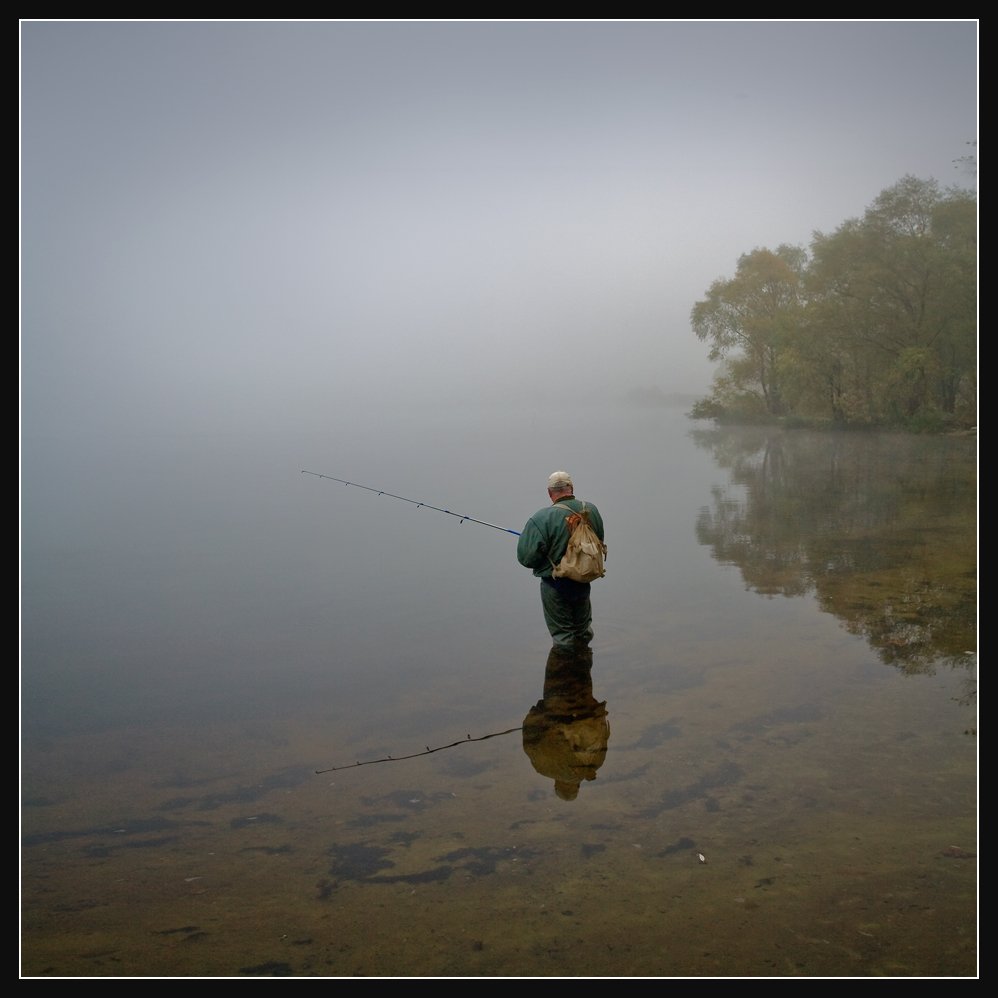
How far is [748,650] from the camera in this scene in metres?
10.3

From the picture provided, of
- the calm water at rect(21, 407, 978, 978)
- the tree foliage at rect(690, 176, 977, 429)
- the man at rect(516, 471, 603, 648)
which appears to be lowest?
the calm water at rect(21, 407, 978, 978)

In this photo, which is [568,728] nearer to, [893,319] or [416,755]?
[416,755]

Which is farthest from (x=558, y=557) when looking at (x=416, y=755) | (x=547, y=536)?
(x=416, y=755)

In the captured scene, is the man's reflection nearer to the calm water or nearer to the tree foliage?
the calm water

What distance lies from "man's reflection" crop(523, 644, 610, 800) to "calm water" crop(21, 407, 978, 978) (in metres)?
0.04

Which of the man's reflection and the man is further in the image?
the man

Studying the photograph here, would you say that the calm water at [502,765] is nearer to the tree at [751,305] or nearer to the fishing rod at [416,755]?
the fishing rod at [416,755]

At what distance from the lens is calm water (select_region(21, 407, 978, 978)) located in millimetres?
5078

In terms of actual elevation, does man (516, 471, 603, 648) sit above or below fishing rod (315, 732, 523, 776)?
above

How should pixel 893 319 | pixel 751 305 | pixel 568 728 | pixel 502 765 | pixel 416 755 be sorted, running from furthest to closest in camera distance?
pixel 751 305, pixel 893 319, pixel 568 728, pixel 416 755, pixel 502 765

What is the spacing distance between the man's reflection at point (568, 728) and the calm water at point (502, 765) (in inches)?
1.6

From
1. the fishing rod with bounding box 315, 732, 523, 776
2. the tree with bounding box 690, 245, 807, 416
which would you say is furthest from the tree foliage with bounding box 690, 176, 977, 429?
the fishing rod with bounding box 315, 732, 523, 776

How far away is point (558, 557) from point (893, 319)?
39.9 metres

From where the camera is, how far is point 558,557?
9.61 metres
